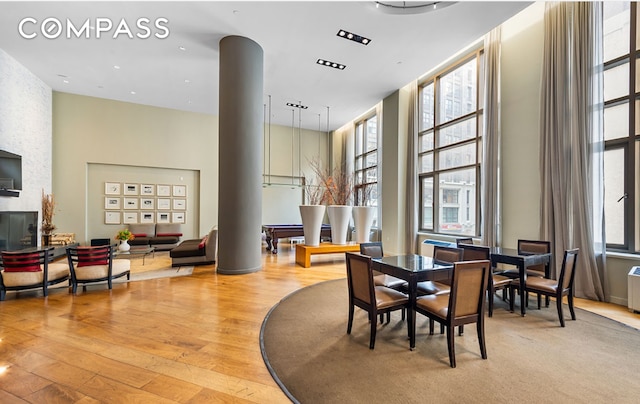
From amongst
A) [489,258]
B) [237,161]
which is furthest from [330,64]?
[489,258]

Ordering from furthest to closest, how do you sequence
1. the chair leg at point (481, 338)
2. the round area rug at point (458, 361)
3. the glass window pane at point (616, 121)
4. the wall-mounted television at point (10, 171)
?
1. the wall-mounted television at point (10, 171)
2. the glass window pane at point (616, 121)
3. the chair leg at point (481, 338)
4. the round area rug at point (458, 361)

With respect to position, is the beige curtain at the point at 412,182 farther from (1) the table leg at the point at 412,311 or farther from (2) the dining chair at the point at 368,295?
(1) the table leg at the point at 412,311

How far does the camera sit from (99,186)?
27.9ft

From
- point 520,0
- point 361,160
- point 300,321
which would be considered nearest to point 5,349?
point 300,321

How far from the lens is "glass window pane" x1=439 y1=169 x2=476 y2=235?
6.06m

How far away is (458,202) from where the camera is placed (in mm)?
6438

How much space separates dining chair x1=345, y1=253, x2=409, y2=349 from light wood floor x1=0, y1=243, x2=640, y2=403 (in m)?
0.94

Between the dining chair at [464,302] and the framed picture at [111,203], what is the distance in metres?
9.61

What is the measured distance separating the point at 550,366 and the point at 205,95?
9091mm

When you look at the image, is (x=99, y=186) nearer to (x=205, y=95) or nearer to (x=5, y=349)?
(x=205, y=95)

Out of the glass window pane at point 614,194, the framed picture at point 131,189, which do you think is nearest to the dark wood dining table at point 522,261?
the glass window pane at point 614,194

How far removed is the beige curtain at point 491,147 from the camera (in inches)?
205

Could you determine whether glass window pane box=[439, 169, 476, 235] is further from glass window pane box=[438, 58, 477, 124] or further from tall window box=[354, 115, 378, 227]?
tall window box=[354, 115, 378, 227]

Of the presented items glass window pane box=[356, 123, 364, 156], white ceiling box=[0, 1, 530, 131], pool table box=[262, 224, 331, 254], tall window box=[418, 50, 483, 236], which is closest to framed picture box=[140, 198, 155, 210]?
white ceiling box=[0, 1, 530, 131]
